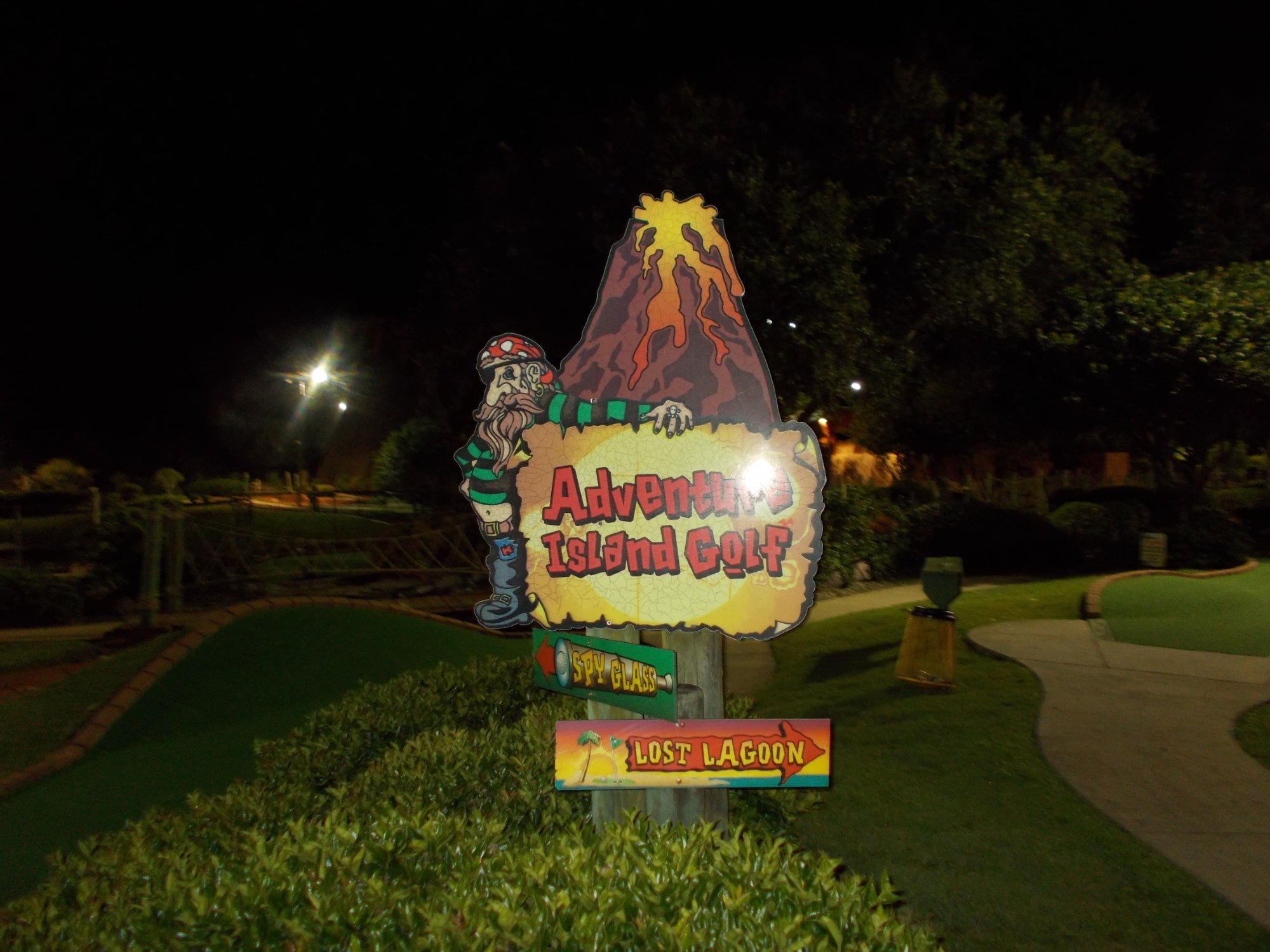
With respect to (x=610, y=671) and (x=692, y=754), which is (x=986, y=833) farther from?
(x=610, y=671)

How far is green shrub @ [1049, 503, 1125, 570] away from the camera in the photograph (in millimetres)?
15312

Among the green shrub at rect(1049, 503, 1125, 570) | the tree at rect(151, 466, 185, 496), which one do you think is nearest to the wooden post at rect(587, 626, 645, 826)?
the green shrub at rect(1049, 503, 1125, 570)

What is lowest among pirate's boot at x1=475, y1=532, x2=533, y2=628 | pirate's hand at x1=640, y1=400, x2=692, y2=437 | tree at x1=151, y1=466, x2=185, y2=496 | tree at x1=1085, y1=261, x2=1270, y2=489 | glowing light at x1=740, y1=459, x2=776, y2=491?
pirate's boot at x1=475, y1=532, x2=533, y2=628

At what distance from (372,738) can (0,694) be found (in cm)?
548

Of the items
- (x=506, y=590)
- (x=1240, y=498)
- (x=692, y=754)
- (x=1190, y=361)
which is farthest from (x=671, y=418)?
(x=1240, y=498)

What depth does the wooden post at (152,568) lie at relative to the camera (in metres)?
9.66

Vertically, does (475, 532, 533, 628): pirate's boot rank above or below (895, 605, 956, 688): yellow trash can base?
above

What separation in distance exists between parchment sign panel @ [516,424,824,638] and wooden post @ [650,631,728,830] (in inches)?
4.5

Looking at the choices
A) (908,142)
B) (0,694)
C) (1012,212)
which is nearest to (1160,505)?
(1012,212)

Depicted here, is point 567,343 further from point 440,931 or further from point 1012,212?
point 440,931

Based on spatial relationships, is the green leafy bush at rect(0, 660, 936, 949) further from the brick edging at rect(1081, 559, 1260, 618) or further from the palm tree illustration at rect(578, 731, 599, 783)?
the brick edging at rect(1081, 559, 1260, 618)

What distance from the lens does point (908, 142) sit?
1376 cm

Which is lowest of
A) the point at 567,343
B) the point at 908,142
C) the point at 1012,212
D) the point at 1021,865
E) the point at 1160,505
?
the point at 1021,865

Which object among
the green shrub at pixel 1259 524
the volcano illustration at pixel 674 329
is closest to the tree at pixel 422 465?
the green shrub at pixel 1259 524
